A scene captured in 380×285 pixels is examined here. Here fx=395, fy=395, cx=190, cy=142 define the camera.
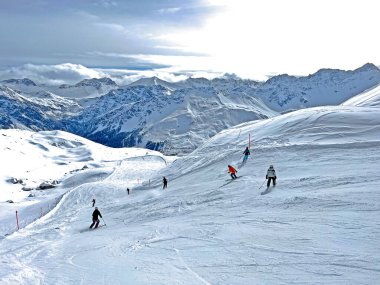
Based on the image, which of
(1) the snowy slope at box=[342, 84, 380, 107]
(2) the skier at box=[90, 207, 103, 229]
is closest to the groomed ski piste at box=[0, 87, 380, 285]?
(2) the skier at box=[90, 207, 103, 229]

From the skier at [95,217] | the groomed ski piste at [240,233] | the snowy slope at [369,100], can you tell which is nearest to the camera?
the groomed ski piste at [240,233]

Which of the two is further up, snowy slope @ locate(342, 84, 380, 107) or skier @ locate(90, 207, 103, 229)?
snowy slope @ locate(342, 84, 380, 107)

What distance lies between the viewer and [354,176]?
2397 cm

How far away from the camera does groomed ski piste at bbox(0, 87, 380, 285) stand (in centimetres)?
1278

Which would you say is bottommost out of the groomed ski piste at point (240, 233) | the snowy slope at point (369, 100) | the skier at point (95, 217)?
the skier at point (95, 217)

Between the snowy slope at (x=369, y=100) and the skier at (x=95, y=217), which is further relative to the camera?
the snowy slope at (x=369, y=100)

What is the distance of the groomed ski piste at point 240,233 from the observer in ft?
41.9

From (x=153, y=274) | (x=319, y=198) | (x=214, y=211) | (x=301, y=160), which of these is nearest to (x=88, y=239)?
(x=214, y=211)

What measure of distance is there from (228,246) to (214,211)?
6.85 meters

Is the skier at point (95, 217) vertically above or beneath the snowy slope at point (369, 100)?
beneath

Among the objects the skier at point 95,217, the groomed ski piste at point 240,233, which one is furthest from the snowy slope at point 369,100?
the skier at point 95,217

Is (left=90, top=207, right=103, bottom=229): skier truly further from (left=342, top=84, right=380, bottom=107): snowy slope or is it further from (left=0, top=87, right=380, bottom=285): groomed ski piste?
(left=342, top=84, right=380, bottom=107): snowy slope

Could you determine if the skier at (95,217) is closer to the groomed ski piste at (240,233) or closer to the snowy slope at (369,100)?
the groomed ski piste at (240,233)

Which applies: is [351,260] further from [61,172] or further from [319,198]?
[61,172]
